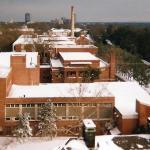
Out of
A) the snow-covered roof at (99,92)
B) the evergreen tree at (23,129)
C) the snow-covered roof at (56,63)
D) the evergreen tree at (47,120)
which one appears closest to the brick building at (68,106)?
the snow-covered roof at (99,92)

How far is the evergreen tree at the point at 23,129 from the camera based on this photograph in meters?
29.8

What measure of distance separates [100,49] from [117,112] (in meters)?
47.7

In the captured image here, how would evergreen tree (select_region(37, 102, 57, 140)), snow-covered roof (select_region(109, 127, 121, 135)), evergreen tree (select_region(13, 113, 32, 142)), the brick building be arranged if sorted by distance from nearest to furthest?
1. evergreen tree (select_region(13, 113, 32, 142))
2. evergreen tree (select_region(37, 102, 57, 140))
3. snow-covered roof (select_region(109, 127, 121, 135))
4. the brick building

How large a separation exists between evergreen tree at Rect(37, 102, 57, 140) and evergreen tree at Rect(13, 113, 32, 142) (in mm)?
1215

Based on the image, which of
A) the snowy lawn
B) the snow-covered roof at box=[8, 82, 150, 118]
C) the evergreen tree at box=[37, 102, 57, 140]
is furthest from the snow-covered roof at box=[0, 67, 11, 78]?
the snowy lawn

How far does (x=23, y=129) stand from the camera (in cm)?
3000

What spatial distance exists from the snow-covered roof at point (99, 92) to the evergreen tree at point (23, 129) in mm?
4050

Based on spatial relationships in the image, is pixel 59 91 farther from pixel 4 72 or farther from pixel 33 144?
pixel 33 144

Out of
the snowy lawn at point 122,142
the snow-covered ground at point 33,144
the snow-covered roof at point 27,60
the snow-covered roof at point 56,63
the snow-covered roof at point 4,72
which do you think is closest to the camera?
the snowy lawn at point 122,142

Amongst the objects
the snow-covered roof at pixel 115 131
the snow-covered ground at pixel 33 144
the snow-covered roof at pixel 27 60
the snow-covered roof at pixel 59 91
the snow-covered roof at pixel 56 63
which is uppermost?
the snow-covered roof at pixel 27 60

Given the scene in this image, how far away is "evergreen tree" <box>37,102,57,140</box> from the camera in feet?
101

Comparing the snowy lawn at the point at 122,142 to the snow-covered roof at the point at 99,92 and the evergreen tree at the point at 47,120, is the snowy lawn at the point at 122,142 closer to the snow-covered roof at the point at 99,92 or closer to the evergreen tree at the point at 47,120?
the snow-covered roof at the point at 99,92

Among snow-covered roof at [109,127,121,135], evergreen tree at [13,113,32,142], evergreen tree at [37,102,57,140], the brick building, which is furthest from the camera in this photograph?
the brick building

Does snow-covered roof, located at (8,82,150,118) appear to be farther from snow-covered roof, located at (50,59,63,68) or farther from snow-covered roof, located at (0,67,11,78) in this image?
snow-covered roof, located at (50,59,63,68)
